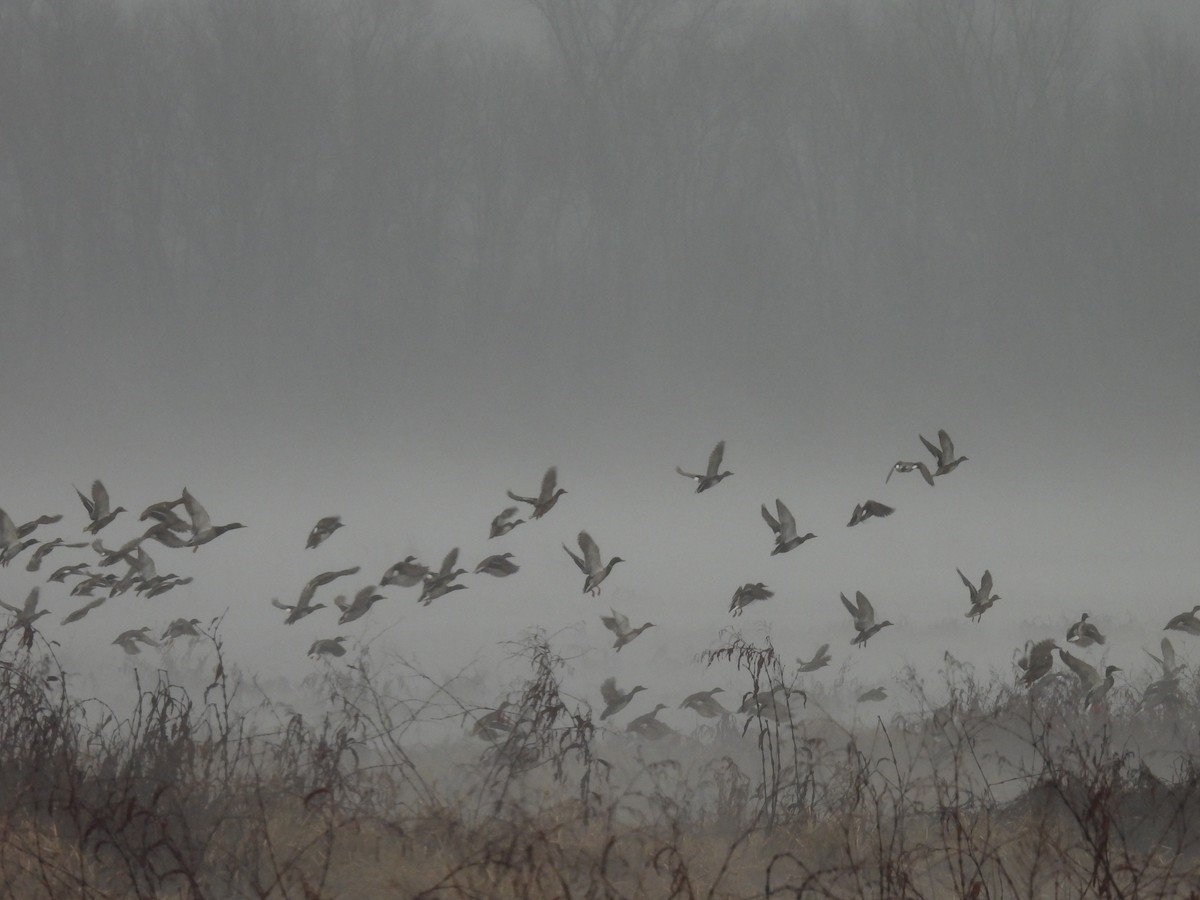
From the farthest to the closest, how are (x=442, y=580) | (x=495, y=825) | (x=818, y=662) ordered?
(x=818, y=662) → (x=442, y=580) → (x=495, y=825)

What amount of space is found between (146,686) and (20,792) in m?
6.24

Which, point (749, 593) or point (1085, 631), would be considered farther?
point (749, 593)

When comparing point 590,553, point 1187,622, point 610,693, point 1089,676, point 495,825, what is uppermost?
point 590,553

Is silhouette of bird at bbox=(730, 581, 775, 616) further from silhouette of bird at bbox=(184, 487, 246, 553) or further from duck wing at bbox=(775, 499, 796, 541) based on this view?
silhouette of bird at bbox=(184, 487, 246, 553)

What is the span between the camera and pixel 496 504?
33406 mm

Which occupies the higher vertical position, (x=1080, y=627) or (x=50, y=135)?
(x=50, y=135)

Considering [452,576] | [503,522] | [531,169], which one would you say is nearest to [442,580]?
[452,576]

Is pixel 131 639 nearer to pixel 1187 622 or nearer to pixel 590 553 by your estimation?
pixel 590 553

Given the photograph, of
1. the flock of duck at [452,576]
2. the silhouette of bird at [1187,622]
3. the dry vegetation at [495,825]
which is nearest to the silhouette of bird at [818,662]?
the flock of duck at [452,576]

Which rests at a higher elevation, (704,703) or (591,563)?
(591,563)

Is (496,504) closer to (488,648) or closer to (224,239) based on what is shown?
(224,239)

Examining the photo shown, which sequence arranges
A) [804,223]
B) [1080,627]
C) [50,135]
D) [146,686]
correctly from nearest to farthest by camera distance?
1. [1080,627]
2. [146,686]
3. [50,135]
4. [804,223]

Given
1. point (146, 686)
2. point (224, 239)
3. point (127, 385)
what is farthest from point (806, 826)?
point (127, 385)

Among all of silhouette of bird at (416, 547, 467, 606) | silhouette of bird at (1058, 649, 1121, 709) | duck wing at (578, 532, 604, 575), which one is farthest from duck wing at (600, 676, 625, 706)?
silhouette of bird at (1058, 649, 1121, 709)
